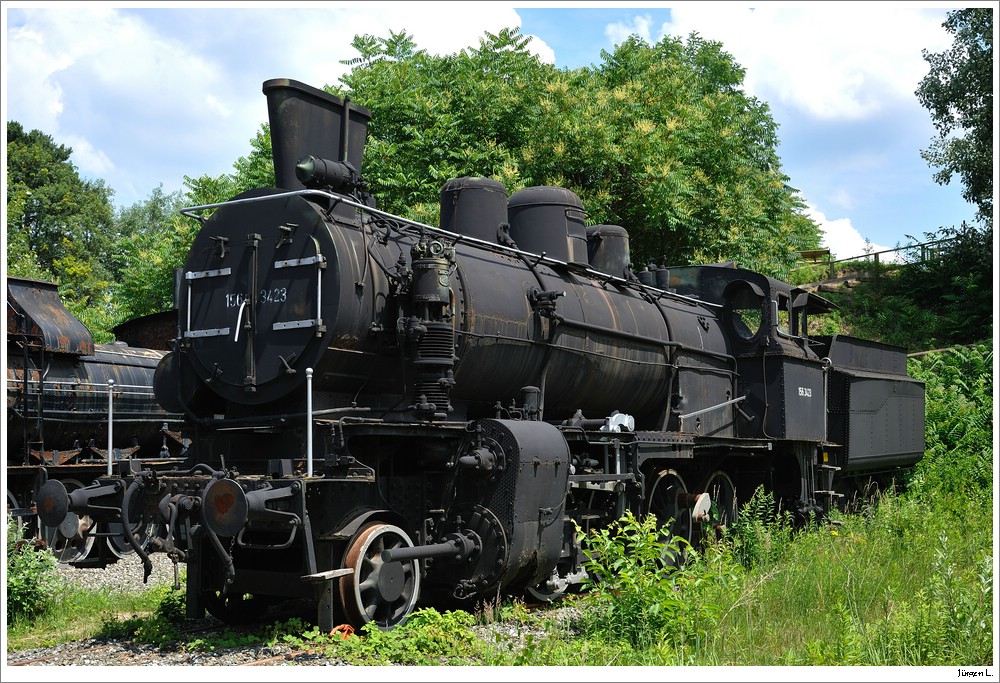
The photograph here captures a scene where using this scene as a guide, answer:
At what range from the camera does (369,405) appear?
7.82 metres

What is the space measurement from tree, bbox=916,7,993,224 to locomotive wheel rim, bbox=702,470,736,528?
17707 mm

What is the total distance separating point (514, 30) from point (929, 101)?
1291cm

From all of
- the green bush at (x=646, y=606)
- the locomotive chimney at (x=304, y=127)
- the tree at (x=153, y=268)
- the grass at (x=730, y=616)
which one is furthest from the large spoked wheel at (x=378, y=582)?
the tree at (x=153, y=268)

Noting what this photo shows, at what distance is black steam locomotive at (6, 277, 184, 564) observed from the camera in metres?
12.3

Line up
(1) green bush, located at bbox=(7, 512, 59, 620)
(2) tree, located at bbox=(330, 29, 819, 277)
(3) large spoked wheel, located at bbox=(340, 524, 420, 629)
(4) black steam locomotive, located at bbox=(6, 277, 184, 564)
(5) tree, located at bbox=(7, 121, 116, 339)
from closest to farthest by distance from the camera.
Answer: (3) large spoked wheel, located at bbox=(340, 524, 420, 629)
(1) green bush, located at bbox=(7, 512, 59, 620)
(4) black steam locomotive, located at bbox=(6, 277, 184, 564)
(2) tree, located at bbox=(330, 29, 819, 277)
(5) tree, located at bbox=(7, 121, 116, 339)

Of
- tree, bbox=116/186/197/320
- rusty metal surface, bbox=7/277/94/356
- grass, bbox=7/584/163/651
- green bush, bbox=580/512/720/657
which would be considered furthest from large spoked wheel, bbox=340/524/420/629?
tree, bbox=116/186/197/320

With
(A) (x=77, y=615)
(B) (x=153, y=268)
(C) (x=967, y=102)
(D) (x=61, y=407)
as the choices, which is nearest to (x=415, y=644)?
(A) (x=77, y=615)

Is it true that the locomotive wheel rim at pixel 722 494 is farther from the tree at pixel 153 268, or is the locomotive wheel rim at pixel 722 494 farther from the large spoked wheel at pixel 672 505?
the tree at pixel 153 268

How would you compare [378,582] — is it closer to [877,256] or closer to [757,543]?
[757,543]

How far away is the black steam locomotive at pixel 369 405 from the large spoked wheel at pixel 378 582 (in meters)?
0.02

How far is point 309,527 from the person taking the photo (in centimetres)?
660

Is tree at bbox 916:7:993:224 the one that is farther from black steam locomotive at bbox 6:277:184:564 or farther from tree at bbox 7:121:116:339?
tree at bbox 7:121:116:339

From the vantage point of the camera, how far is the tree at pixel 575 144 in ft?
68.8

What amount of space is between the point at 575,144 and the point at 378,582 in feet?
51.4
